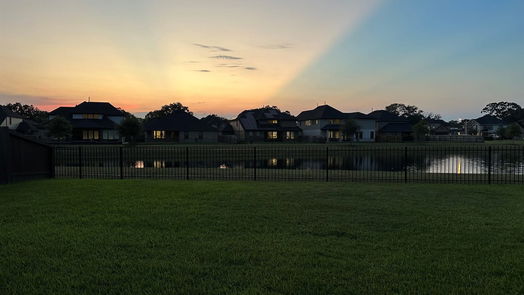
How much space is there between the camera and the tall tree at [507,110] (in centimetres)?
12788

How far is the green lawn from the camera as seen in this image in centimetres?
431

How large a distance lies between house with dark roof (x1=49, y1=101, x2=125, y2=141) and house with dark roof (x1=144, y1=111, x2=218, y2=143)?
17.9 ft

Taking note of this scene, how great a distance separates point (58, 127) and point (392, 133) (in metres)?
61.5

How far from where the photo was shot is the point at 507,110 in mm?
134000

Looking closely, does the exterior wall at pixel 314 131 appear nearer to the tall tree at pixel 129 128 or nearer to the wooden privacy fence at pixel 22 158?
the tall tree at pixel 129 128

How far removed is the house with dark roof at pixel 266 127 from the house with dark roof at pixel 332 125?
334 centimetres

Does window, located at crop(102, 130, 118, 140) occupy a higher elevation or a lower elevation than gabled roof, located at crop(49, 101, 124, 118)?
lower

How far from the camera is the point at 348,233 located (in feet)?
21.0

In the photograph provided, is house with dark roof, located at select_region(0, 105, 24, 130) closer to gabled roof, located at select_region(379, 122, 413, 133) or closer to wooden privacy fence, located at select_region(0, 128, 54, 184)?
wooden privacy fence, located at select_region(0, 128, 54, 184)

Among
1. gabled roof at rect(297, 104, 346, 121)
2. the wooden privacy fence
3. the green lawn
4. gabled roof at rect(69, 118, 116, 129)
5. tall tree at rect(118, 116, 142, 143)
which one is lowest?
the green lawn

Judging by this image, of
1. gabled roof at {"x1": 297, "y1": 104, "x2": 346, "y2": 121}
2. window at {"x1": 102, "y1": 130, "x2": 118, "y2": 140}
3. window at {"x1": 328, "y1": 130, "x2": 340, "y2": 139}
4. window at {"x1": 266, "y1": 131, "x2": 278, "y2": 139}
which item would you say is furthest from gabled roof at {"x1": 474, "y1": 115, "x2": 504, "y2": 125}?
window at {"x1": 102, "y1": 130, "x2": 118, "y2": 140}

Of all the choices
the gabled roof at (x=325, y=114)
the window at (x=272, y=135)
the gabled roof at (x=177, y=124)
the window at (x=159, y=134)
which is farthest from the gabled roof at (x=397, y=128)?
the window at (x=159, y=134)

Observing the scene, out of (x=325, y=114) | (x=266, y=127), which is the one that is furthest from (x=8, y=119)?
(x=325, y=114)

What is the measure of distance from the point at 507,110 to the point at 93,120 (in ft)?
444
